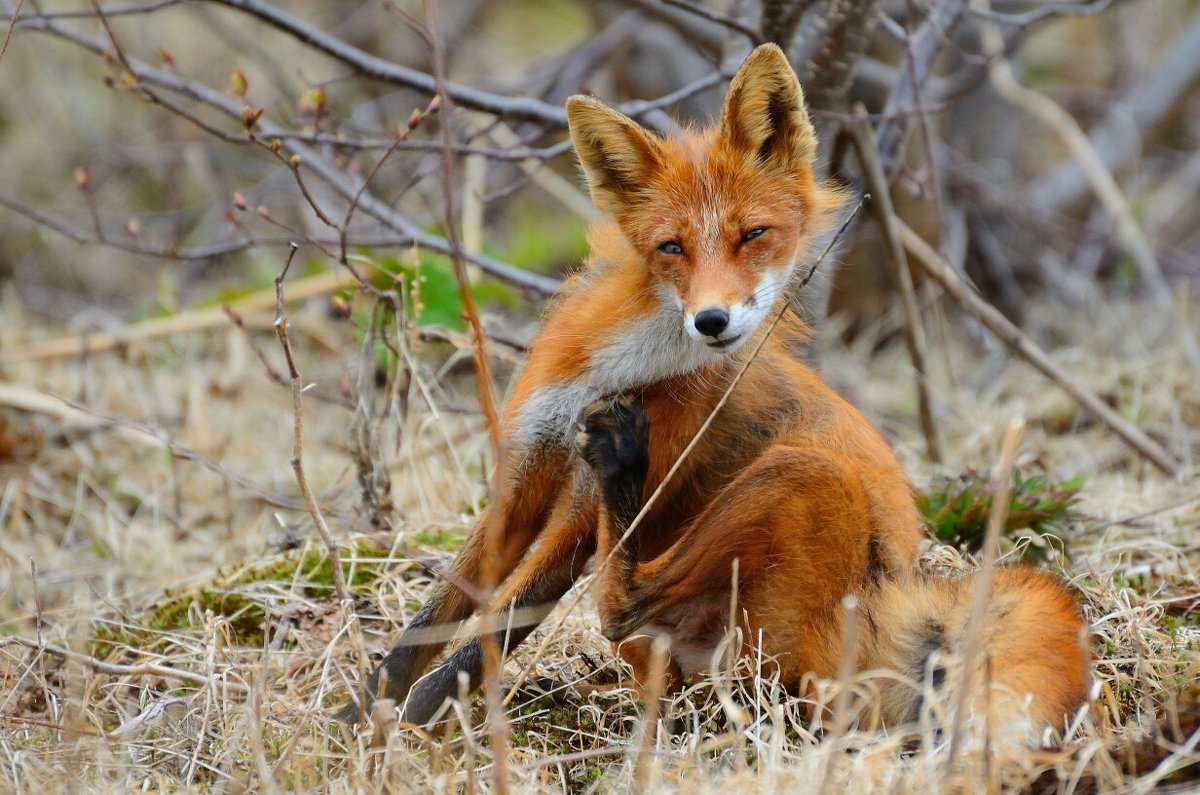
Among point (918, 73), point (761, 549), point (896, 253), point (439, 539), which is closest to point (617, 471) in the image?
point (761, 549)

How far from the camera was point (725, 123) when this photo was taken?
4250 millimetres

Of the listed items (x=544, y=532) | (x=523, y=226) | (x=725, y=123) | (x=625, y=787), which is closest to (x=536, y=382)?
(x=544, y=532)

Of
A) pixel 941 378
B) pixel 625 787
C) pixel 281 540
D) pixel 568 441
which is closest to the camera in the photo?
pixel 625 787

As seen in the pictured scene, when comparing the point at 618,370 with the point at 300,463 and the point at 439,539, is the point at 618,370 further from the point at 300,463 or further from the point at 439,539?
the point at 439,539

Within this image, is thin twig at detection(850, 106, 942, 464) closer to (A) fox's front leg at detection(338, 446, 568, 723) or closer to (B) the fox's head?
(B) the fox's head

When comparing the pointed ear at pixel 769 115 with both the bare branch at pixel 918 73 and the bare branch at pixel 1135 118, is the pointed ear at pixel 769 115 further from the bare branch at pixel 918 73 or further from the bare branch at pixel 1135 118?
the bare branch at pixel 1135 118

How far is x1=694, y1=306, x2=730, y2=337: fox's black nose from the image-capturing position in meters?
3.76

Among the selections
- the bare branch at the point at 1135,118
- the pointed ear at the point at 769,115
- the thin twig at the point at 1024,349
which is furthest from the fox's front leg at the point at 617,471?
the bare branch at the point at 1135,118

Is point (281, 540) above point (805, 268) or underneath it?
underneath

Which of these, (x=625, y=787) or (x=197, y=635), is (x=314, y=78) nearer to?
(x=197, y=635)

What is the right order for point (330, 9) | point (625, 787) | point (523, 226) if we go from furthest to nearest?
1. point (330, 9)
2. point (523, 226)
3. point (625, 787)

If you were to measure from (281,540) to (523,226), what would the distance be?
7895mm

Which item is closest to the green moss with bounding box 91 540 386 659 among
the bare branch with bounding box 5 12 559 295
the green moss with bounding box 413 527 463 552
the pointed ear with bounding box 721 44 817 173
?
the green moss with bounding box 413 527 463 552

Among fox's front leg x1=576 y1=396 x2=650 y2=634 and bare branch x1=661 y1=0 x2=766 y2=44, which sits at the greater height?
bare branch x1=661 y1=0 x2=766 y2=44
